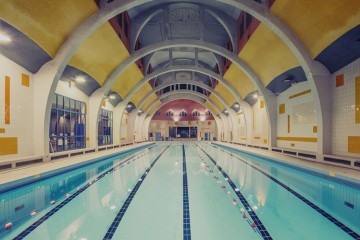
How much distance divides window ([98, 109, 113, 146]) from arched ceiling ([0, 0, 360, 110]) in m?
1.62

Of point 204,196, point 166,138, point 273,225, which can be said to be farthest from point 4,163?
point 166,138

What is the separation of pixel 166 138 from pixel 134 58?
22.0 meters

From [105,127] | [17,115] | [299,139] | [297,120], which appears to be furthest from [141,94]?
[299,139]

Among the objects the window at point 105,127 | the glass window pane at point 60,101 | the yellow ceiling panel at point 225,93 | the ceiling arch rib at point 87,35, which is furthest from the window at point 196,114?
the ceiling arch rib at point 87,35

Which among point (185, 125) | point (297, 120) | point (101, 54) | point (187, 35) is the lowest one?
point (185, 125)

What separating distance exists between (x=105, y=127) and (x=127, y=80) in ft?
13.3

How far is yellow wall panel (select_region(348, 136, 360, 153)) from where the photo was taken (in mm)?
6198

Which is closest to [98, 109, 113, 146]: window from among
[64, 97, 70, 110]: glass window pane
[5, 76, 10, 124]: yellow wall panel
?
[64, 97, 70, 110]: glass window pane

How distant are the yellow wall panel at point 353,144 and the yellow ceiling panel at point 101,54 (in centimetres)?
962

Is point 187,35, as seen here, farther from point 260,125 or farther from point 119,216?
point 119,216

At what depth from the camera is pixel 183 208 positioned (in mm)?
3705

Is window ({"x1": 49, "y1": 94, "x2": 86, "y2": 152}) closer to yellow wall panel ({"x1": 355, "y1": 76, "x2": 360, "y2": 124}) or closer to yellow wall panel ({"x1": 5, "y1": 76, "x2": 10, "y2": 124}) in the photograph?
yellow wall panel ({"x1": 5, "y1": 76, "x2": 10, "y2": 124})

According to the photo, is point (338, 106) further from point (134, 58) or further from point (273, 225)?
point (134, 58)

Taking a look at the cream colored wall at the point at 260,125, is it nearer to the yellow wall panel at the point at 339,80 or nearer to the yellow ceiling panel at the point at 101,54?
the yellow wall panel at the point at 339,80
